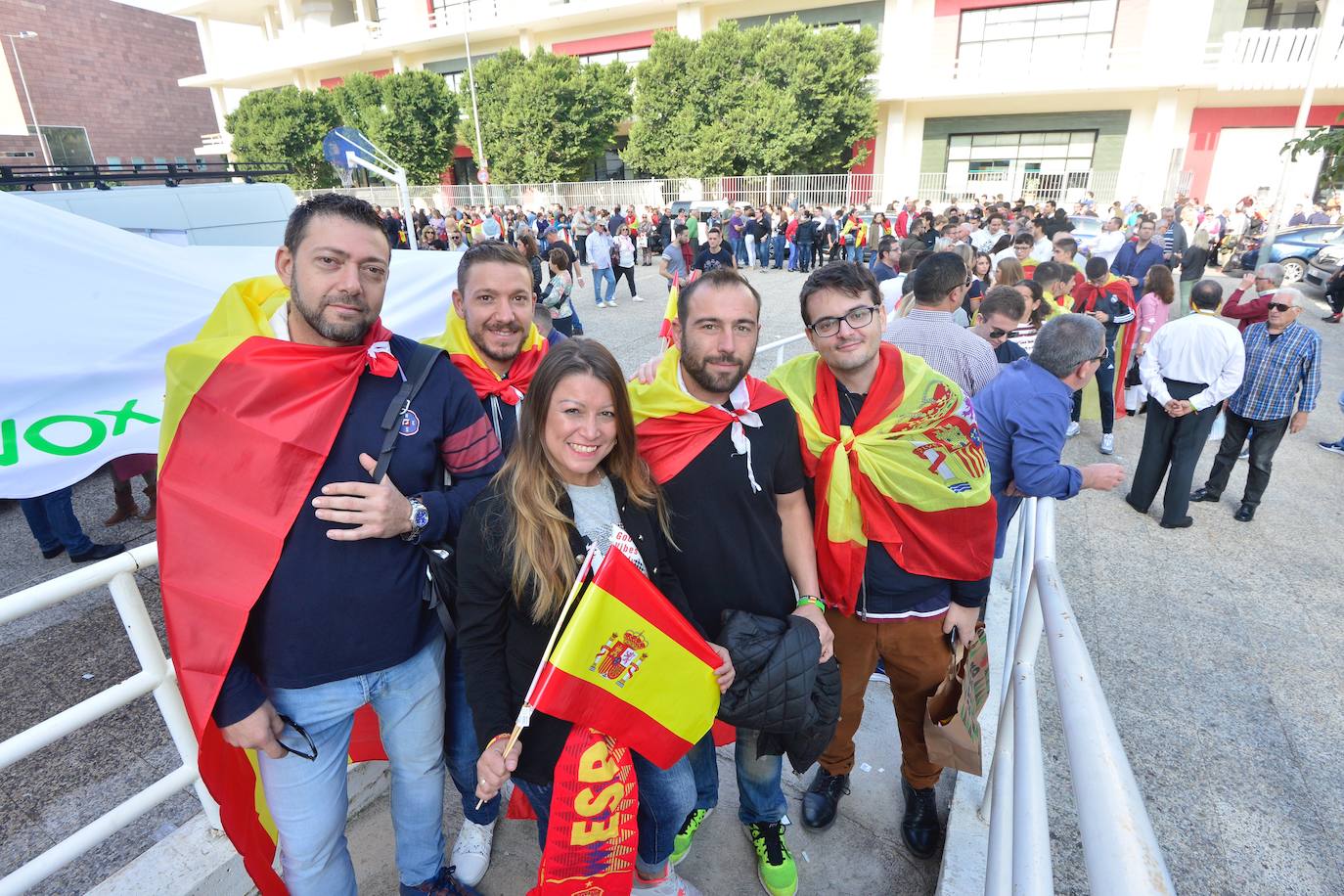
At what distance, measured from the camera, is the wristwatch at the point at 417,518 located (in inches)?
72.1

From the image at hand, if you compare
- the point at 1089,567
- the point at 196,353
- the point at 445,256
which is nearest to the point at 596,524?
the point at 196,353

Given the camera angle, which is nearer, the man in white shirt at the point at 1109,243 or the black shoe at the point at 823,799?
the black shoe at the point at 823,799

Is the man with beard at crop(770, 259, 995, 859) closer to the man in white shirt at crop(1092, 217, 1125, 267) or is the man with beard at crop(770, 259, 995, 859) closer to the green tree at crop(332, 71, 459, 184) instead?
the man in white shirt at crop(1092, 217, 1125, 267)

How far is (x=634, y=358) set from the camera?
9.96m

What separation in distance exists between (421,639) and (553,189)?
31.2 metres

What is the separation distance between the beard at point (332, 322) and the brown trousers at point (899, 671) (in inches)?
73.1

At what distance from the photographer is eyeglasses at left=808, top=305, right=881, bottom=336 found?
→ 91.4 inches

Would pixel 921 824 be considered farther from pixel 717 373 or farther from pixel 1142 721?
pixel 717 373

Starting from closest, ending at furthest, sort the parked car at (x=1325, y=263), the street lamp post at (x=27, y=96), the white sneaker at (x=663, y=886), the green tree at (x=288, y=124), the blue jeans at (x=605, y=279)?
the white sneaker at (x=663, y=886) < the parked car at (x=1325, y=263) < the blue jeans at (x=605, y=279) < the green tree at (x=288, y=124) < the street lamp post at (x=27, y=96)

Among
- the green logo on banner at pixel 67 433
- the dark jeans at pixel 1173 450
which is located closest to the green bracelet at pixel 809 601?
the green logo on banner at pixel 67 433

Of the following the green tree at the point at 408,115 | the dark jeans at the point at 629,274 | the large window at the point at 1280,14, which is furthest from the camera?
the green tree at the point at 408,115

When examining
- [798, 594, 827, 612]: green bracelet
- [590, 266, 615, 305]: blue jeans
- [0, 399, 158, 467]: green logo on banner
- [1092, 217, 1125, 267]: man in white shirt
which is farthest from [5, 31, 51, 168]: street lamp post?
[798, 594, 827, 612]: green bracelet

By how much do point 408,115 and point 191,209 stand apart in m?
30.6

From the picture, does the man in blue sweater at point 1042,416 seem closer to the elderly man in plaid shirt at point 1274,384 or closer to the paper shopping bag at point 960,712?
the paper shopping bag at point 960,712
